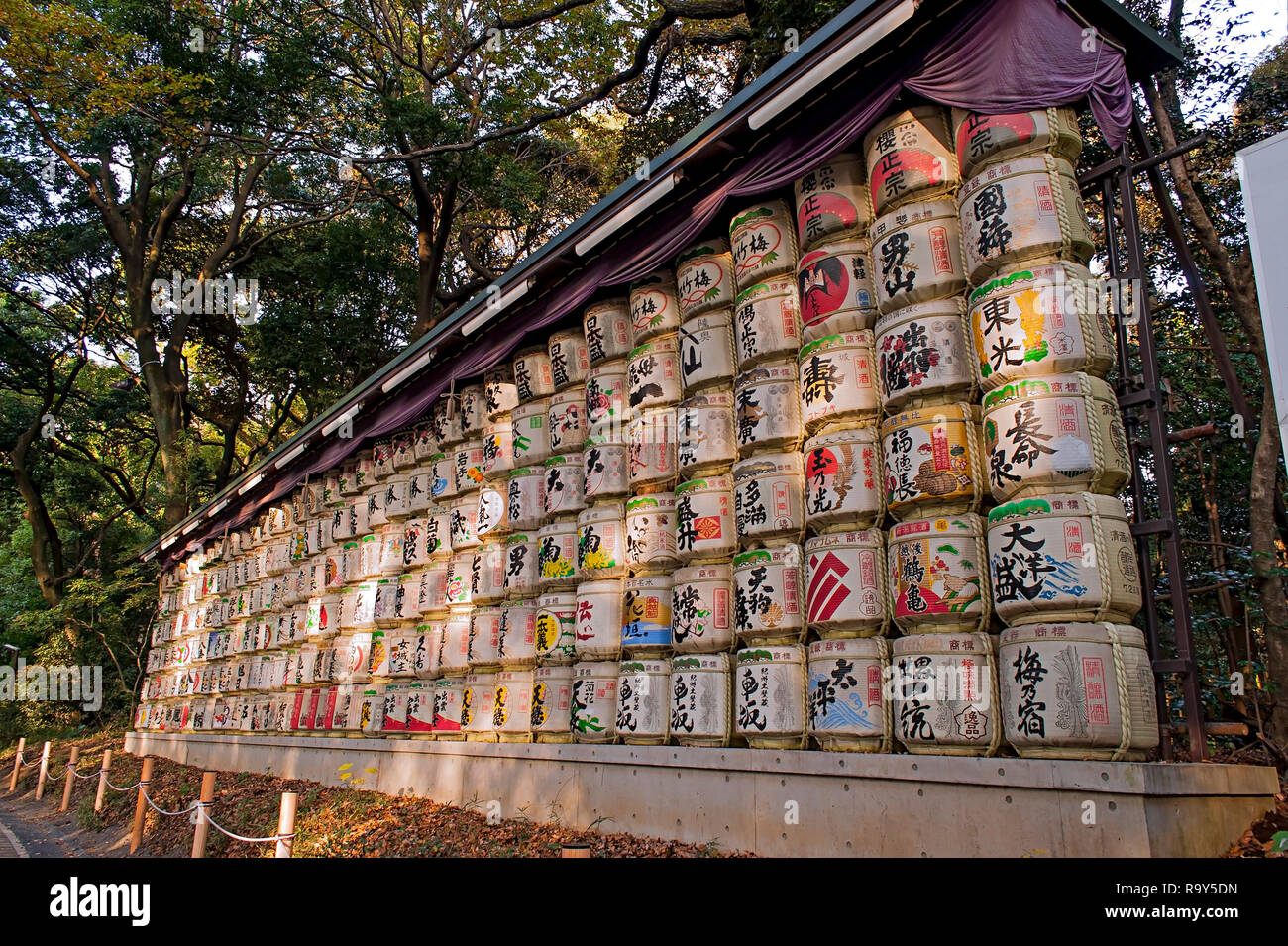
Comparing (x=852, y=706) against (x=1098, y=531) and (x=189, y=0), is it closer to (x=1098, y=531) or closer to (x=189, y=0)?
(x=1098, y=531)

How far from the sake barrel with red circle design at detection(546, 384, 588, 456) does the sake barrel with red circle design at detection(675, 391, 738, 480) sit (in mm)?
1819

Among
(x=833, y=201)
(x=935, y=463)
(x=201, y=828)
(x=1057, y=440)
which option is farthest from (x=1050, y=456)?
(x=201, y=828)

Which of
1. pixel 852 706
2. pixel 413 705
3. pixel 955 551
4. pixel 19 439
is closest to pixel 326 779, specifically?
pixel 413 705

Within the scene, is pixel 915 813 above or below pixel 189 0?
below

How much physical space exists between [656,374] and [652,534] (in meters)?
1.51

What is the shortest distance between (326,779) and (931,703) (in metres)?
9.63

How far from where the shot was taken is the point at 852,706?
588 cm

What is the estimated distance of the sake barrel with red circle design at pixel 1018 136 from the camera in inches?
228

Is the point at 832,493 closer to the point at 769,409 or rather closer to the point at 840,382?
the point at 840,382

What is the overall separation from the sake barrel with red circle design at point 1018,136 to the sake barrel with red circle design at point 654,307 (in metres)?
3.07

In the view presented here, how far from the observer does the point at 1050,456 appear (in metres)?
5.23

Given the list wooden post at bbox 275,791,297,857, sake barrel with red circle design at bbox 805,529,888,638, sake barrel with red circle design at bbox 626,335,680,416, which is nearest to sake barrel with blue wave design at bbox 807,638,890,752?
sake barrel with red circle design at bbox 805,529,888,638

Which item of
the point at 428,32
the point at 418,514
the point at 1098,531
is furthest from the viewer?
the point at 428,32

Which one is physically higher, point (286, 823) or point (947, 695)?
point (947, 695)
